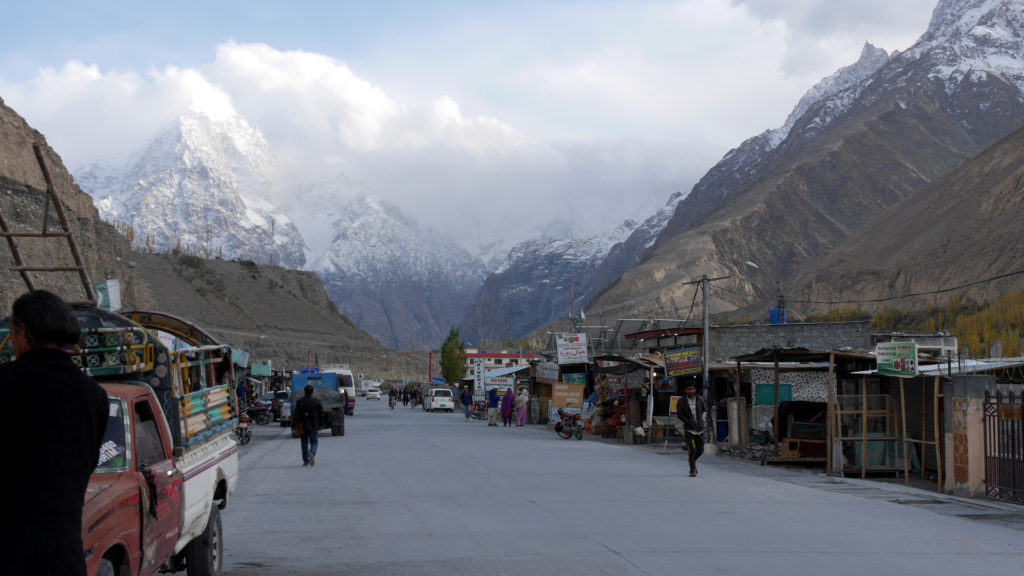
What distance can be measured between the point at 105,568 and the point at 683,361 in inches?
903

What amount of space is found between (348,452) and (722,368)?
1153 centimetres

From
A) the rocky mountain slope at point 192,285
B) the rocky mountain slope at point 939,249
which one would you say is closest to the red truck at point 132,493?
the rocky mountain slope at point 192,285

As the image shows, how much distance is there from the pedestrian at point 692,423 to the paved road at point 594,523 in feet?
1.63

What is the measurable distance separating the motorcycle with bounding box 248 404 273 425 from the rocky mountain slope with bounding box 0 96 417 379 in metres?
14.6

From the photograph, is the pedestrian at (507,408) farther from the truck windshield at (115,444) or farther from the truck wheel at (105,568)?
the truck wheel at (105,568)

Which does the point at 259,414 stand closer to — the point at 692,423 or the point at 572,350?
the point at 572,350

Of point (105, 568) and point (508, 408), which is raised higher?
point (105, 568)

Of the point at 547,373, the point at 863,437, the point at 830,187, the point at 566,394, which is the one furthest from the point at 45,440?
the point at 830,187

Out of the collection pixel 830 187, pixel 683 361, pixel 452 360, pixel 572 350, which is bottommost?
pixel 683 361

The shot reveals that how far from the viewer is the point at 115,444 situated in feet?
20.1

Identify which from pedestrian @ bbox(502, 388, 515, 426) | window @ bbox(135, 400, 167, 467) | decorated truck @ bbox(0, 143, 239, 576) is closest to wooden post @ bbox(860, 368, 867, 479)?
decorated truck @ bbox(0, 143, 239, 576)

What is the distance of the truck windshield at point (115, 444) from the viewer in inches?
237

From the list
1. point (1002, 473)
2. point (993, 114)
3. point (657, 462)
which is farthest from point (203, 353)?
point (993, 114)

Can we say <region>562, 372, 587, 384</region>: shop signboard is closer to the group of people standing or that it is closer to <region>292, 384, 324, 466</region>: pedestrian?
the group of people standing
